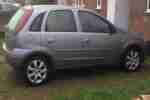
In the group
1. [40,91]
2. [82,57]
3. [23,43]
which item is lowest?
[40,91]

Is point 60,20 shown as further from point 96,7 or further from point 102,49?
point 96,7

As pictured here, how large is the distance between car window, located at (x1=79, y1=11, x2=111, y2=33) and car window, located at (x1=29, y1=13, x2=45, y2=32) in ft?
3.35

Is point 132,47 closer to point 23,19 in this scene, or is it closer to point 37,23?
point 37,23

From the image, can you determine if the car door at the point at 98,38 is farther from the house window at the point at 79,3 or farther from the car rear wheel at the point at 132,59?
the house window at the point at 79,3

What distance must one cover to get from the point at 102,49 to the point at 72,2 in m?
14.2

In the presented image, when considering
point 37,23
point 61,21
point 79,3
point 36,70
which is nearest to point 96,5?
→ point 79,3

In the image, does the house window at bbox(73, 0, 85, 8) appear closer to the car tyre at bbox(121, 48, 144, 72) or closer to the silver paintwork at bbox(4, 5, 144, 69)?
the car tyre at bbox(121, 48, 144, 72)

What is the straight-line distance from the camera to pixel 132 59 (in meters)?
8.65

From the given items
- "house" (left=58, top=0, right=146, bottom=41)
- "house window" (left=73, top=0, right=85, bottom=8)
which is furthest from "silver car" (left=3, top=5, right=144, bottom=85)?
"house window" (left=73, top=0, right=85, bottom=8)

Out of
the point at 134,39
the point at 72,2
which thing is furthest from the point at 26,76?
the point at 72,2

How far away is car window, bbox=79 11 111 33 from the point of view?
789cm

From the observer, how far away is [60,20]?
25.0ft

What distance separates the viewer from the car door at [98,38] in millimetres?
7906

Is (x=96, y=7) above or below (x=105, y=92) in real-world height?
above
